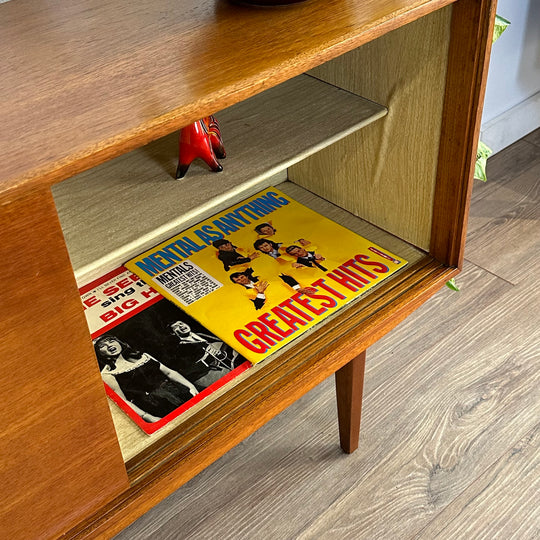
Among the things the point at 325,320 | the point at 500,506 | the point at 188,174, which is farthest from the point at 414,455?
the point at 188,174

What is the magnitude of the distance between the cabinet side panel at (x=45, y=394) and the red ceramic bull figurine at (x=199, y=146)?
1.13 feet

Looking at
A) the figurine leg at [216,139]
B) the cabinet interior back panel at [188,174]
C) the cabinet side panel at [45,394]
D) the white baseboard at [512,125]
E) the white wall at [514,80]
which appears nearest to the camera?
the cabinet side panel at [45,394]

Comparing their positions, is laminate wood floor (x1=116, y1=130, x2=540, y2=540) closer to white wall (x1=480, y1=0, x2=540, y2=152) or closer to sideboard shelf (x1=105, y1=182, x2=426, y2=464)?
sideboard shelf (x1=105, y1=182, x2=426, y2=464)

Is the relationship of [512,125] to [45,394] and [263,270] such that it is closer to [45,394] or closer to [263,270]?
[263,270]

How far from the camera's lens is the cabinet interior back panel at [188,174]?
87cm

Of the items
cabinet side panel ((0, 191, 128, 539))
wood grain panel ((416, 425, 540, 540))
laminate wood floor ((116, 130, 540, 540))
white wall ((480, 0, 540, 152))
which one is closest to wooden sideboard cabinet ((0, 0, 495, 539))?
cabinet side panel ((0, 191, 128, 539))

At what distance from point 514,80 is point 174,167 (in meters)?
1.41

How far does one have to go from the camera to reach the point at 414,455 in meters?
1.31

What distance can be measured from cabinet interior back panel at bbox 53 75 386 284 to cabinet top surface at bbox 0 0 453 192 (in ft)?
0.66

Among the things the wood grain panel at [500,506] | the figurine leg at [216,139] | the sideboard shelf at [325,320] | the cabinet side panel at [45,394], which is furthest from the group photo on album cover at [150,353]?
the wood grain panel at [500,506]

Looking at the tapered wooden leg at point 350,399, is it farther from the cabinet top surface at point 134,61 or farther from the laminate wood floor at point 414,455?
the cabinet top surface at point 134,61

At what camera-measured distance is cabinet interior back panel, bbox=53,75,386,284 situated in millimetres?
868

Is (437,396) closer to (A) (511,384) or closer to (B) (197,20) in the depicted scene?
(A) (511,384)

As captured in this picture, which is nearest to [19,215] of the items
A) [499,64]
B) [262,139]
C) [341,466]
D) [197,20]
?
[197,20]
